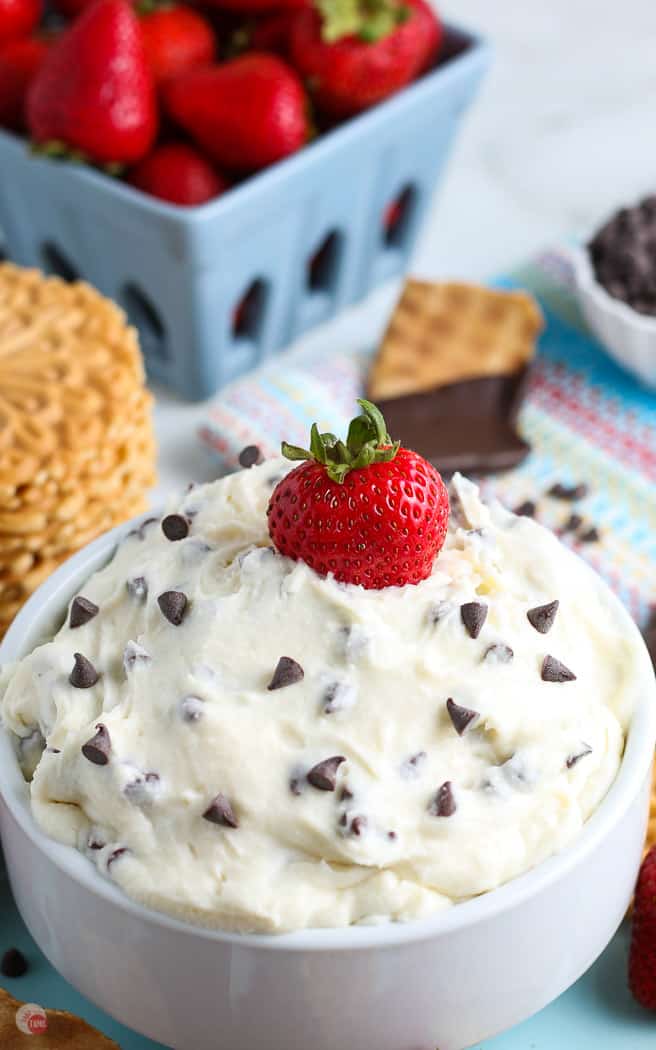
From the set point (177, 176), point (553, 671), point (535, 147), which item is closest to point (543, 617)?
point (553, 671)

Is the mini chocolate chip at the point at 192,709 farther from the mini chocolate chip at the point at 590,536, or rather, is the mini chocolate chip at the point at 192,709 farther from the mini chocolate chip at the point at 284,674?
the mini chocolate chip at the point at 590,536

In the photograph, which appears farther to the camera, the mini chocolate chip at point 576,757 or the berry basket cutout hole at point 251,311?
the berry basket cutout hole at point 251,311

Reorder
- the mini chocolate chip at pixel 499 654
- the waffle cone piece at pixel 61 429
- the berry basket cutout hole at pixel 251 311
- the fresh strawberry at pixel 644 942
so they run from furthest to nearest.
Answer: the berry basket cutout hole at pixel 251 311
the waffle cone piece at pixel 61 429
the fresh strawberry at pixel 644 942
the mini chocolate chip at pixel 499 654

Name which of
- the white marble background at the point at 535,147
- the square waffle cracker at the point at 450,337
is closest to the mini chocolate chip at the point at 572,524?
the square waffle cracker at the point at 450,337

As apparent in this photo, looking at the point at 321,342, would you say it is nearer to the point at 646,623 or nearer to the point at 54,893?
the point at 646,623

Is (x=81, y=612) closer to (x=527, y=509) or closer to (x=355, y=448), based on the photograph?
(x=355, y=448)

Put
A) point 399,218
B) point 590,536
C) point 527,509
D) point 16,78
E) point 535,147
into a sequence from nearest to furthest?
point 527,509 < point 590,536 < point 16,78 < point 399,218 < point 535,147

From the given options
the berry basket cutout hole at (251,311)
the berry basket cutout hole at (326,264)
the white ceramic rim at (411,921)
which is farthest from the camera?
the berry basket cutout hole at (326,264)
